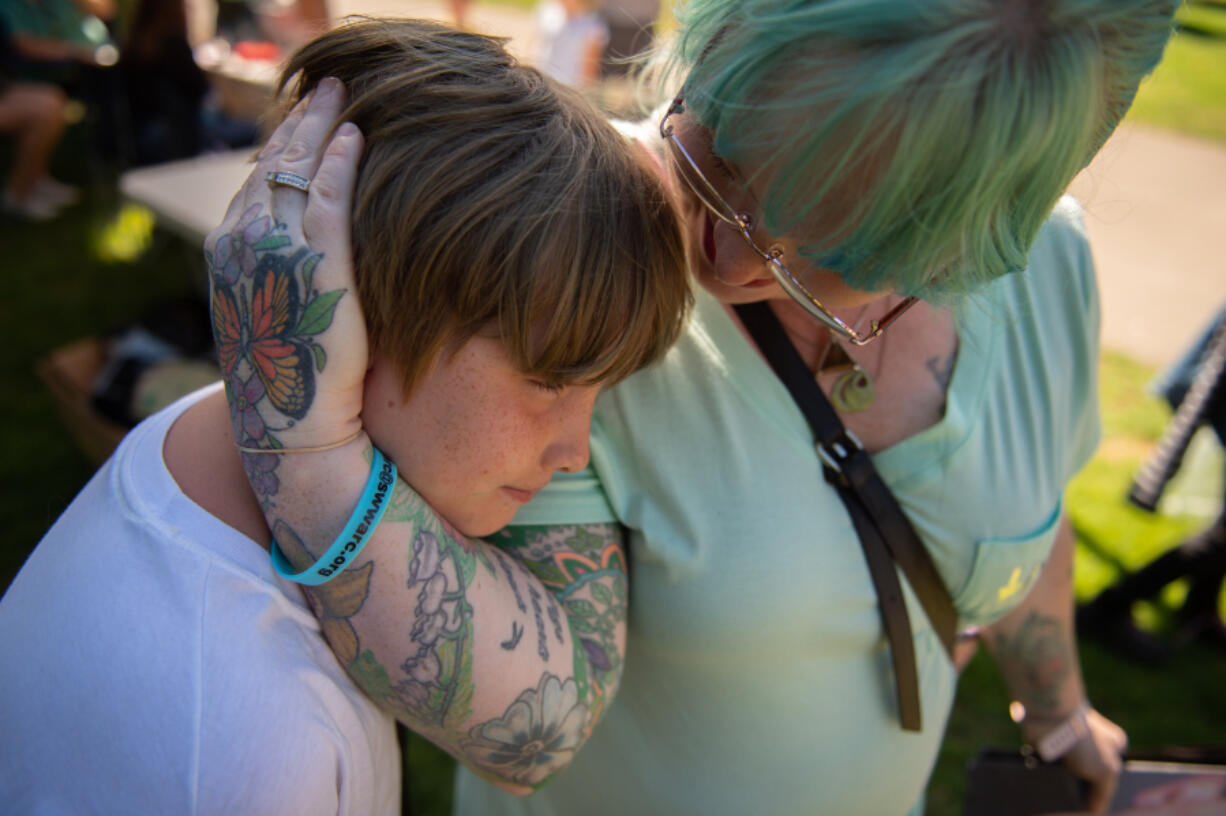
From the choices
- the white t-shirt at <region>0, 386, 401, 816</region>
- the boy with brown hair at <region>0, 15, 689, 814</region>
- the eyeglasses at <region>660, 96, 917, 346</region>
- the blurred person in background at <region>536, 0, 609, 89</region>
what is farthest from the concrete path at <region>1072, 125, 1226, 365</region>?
the white t-shirt at <region>0, 386, 401, 816</region>

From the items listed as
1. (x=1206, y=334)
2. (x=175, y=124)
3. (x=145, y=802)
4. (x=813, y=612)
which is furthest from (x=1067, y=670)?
(x=175, y=124)

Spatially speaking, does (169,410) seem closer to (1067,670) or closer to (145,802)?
(145,802)

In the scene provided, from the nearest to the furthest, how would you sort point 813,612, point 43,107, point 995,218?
point 995,218, point 813,612, point 43,107

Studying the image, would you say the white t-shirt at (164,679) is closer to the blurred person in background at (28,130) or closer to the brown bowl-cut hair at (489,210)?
the brown bowl-cut hair at (489,210)

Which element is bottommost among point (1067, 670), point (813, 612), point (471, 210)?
point (1067, 670)

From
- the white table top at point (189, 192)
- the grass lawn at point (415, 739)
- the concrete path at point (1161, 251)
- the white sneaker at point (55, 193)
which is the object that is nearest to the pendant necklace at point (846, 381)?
the grass lawn at point (415, 739)

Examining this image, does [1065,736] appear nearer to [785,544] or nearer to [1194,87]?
[785,544]

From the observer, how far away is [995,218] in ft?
3.49

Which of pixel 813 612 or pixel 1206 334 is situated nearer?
pixel 813 612

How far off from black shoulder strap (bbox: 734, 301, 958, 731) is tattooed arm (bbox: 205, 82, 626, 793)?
521 mm

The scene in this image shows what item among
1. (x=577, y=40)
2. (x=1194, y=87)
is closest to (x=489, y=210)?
(x=577, y=40)

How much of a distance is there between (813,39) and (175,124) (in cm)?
627

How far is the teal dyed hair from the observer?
2.98ft

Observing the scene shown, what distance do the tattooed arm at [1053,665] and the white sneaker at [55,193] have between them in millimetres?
7552
